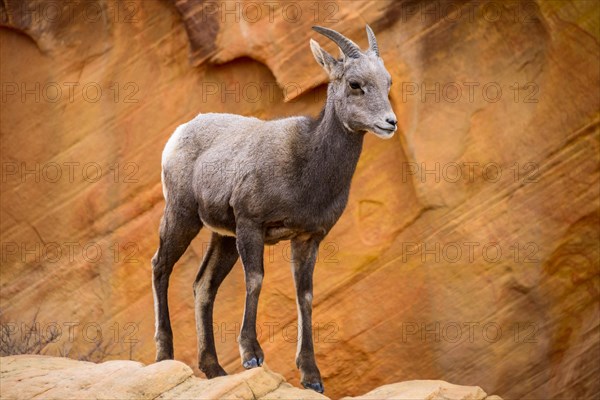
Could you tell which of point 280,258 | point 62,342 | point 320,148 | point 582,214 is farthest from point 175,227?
point 582,214

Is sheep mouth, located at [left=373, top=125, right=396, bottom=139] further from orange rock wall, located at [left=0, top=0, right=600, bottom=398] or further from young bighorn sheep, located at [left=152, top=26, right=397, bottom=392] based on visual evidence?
orange rock wall, located at [left=0, top=0, right=600, bottom=398]

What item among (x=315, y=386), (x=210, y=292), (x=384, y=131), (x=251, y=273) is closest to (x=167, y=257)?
(x=210, y=292)

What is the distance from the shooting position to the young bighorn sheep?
8.58m

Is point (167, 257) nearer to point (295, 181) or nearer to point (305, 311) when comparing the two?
point (305, 311)

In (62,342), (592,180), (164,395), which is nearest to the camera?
(164,395)

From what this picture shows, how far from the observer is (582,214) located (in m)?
12.0

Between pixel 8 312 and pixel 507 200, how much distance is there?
19.7 feet

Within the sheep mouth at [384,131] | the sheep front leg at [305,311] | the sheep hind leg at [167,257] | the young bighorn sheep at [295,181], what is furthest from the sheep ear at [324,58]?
the sheep hind leg at [167,257]

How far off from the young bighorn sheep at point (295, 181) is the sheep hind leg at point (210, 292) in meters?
0.02

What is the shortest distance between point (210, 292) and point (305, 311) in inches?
43.2

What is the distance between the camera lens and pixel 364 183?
1238 centimetres

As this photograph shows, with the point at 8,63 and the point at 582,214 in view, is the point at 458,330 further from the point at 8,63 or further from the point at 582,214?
the point at 8,63

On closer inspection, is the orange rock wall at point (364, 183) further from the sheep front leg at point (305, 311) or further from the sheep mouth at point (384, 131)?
the sheep mouth at point (384, 131)

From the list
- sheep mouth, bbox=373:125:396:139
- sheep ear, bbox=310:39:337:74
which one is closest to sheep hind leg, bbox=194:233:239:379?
sheep ear, bbox=310:39:337:74
